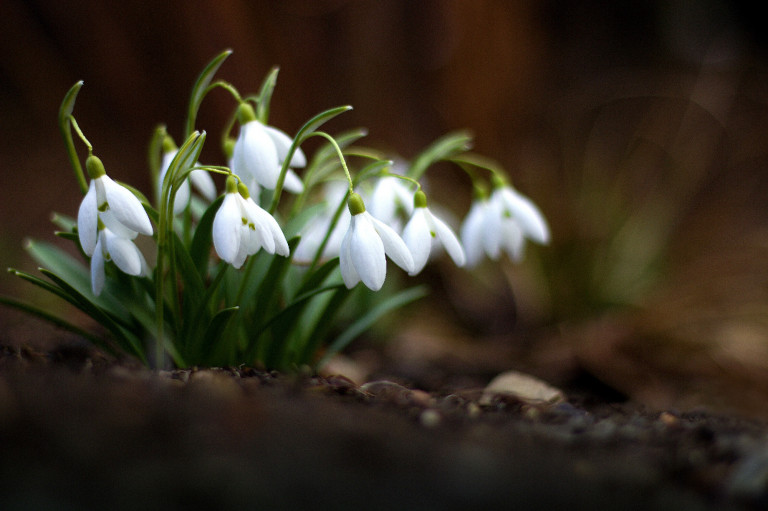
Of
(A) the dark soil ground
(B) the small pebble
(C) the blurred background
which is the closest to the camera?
(A) the dark soil ground

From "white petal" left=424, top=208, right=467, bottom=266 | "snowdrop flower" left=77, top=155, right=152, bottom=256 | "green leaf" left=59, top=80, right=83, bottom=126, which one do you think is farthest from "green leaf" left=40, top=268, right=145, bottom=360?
"white petal" left=424, top=208, right=467, bottom=266

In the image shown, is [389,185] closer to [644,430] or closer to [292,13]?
[644,430]

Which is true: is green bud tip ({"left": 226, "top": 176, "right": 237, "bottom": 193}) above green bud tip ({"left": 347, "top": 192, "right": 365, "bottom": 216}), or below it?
below

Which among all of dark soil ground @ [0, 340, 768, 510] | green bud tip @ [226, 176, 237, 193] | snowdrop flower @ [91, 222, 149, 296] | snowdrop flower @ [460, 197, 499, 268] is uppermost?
snowdrop flower @ [460, 197, 499, 268]

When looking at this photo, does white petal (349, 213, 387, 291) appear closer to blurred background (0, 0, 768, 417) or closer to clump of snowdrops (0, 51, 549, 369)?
clump of snowdrops (0, 51, 549, 369)

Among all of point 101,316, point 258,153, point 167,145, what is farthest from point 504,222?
point 101,316

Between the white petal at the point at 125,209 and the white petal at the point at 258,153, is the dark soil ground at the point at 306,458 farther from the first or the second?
the white petal at the point at 258,153

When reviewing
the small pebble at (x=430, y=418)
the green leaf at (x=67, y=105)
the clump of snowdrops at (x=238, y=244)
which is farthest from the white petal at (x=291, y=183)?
the small pebble at (x=430, y=418)
